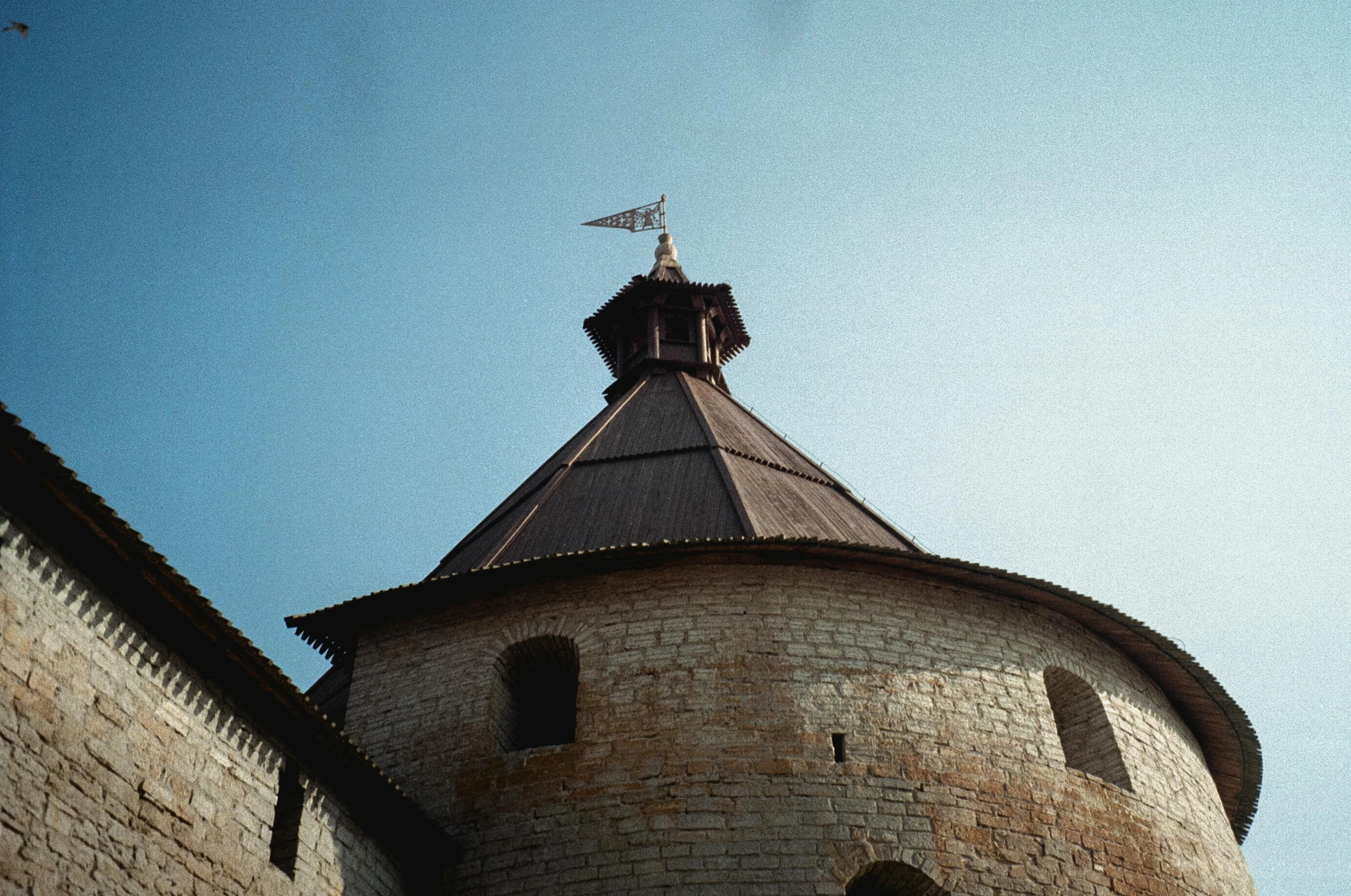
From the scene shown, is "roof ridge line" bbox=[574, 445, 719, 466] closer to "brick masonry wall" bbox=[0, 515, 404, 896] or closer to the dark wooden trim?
the dark wooden trim

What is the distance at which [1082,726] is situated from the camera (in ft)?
40.9

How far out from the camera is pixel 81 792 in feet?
24.4

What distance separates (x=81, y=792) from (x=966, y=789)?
6.84 meters

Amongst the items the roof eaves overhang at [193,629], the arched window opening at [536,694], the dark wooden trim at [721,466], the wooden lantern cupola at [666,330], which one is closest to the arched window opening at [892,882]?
the arched window opening at [536,694]

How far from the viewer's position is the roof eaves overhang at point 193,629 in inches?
305

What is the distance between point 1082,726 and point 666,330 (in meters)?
12.3

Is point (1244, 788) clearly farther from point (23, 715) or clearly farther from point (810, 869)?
point (23, 715)

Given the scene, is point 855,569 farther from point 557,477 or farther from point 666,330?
point 666,330

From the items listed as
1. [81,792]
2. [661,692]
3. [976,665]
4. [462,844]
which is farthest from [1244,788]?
[81,792]

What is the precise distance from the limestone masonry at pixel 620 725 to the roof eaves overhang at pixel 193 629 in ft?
0.07

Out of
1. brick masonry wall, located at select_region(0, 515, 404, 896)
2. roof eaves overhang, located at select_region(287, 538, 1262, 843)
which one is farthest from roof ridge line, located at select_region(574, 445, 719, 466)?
brick masonry wall, located at select_region(0, 515, 404, 896)

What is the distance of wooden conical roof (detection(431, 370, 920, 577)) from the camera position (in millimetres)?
13680

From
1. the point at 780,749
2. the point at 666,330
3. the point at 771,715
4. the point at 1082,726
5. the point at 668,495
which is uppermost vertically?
the point at 666,330

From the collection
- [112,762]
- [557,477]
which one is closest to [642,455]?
[557,477]
